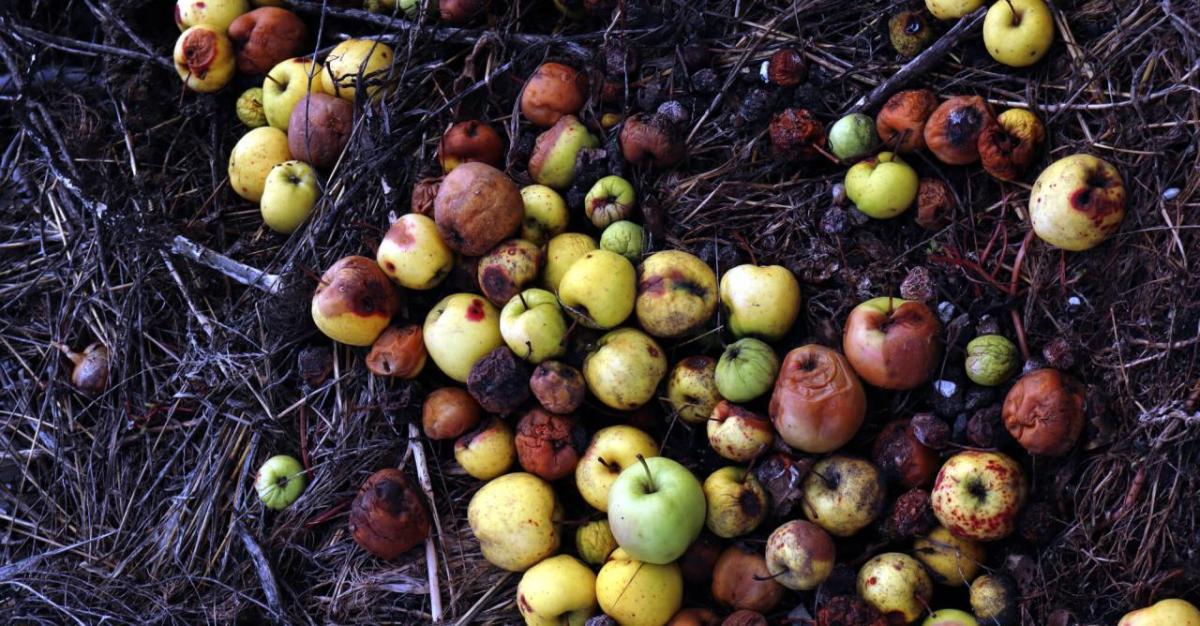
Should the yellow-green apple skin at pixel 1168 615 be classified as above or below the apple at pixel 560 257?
below

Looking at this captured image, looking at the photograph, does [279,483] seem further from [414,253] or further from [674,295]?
[674,295]

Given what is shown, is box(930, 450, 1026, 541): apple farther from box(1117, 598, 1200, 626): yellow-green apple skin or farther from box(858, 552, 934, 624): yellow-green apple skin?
box(1117, 598, 1200, 626): yellow-green apple skin

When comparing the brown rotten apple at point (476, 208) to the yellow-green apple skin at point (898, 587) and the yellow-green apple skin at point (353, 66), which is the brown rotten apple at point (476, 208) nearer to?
the yellow-green apple skin at point (353, 66)

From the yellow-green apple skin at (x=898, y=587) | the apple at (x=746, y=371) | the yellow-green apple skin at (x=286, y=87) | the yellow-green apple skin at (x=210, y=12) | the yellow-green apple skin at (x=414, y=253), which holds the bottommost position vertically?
the yellow-green apple skin at (x=898, y=587)

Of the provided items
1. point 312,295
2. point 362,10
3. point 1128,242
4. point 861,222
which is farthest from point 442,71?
point 1128,242

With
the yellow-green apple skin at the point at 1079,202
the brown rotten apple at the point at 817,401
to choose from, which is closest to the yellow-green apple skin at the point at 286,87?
the brown rotten apple at the point at 817,401

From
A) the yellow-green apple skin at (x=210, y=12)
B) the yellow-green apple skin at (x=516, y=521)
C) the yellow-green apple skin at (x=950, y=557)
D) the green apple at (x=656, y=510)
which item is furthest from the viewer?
the yellow-green apple skin at (x=210, y=12)
